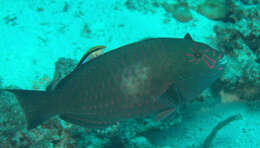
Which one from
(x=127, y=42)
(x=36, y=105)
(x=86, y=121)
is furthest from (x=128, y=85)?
(x=127, y=42)

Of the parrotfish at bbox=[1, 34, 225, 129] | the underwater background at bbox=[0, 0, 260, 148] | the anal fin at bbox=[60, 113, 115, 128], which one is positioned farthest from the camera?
the underwater background at bbox=[0, 0, 260, 148]

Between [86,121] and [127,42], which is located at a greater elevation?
[127,42]

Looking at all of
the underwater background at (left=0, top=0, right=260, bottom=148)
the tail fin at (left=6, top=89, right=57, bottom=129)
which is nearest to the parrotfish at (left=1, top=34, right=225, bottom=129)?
the tail fin at (left=6, top=89, right=57, bottom=129)

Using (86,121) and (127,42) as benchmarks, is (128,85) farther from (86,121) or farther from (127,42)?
(127,42)

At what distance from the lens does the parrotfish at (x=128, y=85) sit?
1.56 meters

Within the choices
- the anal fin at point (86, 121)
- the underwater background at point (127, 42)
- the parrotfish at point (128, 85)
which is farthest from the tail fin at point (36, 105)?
the underwater background at point (127, 42)

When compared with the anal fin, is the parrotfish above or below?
above

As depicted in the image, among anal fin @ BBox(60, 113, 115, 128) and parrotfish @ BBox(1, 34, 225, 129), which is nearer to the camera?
parrotfish @ BBox(1, 34, 225, 129)

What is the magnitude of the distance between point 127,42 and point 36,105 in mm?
3455

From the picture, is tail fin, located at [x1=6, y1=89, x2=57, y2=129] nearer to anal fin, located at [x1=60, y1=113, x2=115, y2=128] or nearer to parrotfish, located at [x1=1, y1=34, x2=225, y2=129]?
parrotfish, located at [x1=1, y1=34, x2=225, y2=129]

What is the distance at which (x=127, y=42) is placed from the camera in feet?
15.8

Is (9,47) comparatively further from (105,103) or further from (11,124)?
(105,103)

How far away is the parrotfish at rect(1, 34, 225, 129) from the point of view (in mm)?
1563

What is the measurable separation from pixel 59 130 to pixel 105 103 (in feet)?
5.71
